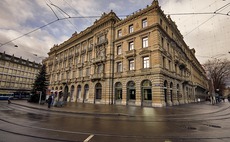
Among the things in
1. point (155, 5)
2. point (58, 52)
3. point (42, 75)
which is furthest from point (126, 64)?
point (58, 52)

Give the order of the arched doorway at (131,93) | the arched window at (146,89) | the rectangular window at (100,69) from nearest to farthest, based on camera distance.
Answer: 1. the arched window at (146,89)
2. the arched doorway at (131,93)
3. the rectangular window at (100,69)

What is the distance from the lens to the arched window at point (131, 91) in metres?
21.3

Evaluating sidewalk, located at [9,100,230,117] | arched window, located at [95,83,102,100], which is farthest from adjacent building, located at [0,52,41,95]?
sidewalk, located at [9,100,230,117]

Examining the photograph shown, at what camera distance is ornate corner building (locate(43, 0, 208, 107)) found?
65.1 feet

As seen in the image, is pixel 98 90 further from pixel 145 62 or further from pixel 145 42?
pixel 145 42

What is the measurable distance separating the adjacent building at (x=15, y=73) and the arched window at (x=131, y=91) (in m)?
49.7

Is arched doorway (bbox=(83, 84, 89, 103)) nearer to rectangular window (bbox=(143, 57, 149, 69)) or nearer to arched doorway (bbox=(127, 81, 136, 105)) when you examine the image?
arched doorway (bbox=(127, 81, 136, 105))

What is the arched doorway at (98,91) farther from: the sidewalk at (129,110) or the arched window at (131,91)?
the sidewalk at (129,110)

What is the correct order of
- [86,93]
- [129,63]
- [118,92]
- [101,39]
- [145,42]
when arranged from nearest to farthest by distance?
1. [145,42]
2. [129,63]
3. [118,92]
4. [101,39]
5. [86,93]

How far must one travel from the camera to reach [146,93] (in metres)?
19.9

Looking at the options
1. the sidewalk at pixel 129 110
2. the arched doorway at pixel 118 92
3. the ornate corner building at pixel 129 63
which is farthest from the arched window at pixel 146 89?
the arched doorway at pixel 118 92

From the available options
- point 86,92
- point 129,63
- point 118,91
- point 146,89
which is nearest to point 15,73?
point 86,92

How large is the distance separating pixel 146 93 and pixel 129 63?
6.40 metres

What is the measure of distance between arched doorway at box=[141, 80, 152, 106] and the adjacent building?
52499 millimetres
